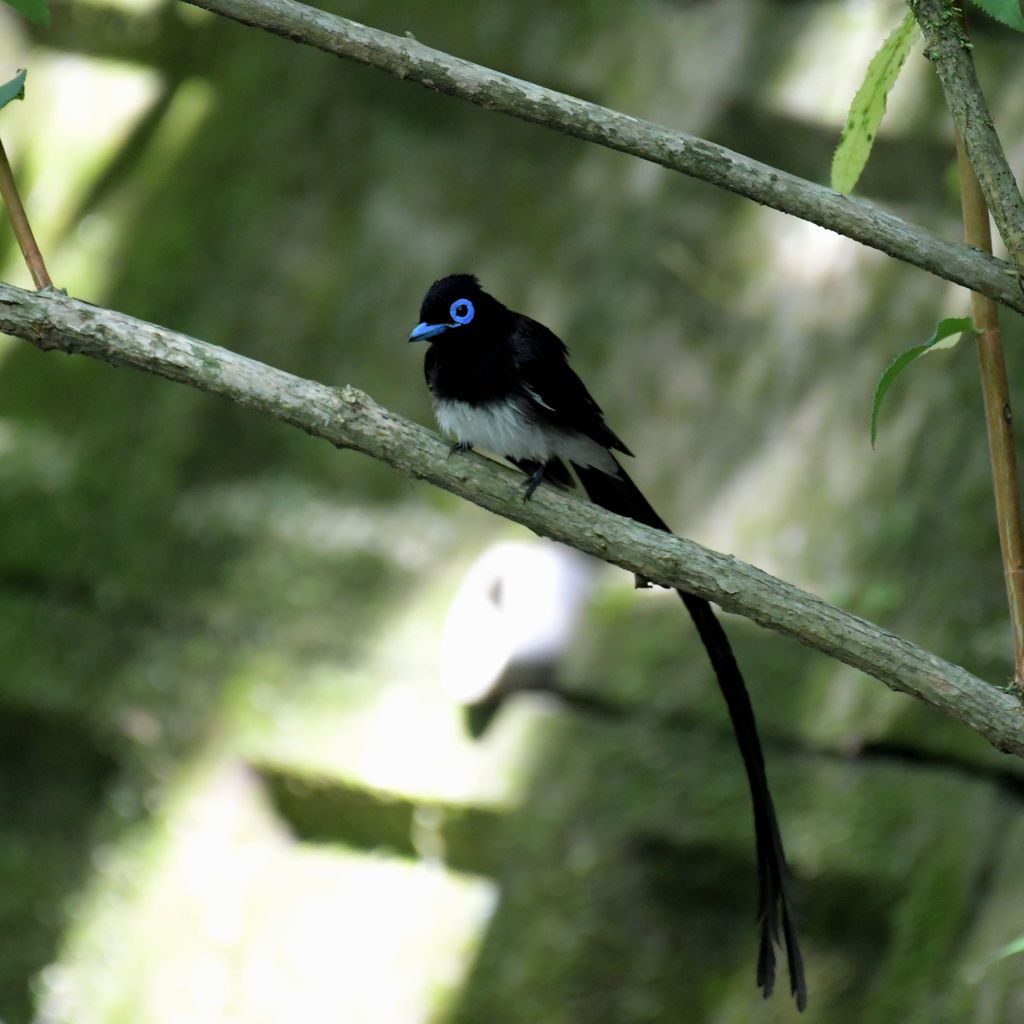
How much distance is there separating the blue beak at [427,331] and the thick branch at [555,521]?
0.66 m

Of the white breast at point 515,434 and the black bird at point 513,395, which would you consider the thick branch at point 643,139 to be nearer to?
the black bird at point 513,395

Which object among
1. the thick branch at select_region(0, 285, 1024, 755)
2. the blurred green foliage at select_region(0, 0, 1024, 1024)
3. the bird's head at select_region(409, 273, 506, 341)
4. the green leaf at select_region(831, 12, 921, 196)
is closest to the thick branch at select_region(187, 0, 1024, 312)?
the green leaf at select_region(831, 12, 921, 196)

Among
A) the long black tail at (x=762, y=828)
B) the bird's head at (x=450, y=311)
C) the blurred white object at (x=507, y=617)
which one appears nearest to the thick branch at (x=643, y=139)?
the long black tail at (x=762, y=828)

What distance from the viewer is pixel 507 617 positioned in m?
3.95

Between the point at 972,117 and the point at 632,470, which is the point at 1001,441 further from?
the point at 632,470

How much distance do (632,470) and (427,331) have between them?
209 cm

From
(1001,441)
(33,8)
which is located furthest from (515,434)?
(33,8)

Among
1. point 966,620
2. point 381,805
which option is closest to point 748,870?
point 966,620

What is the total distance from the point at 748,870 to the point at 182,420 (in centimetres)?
295

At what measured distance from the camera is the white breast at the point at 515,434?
102 inches

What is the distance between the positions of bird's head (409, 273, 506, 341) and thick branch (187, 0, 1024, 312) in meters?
0.89

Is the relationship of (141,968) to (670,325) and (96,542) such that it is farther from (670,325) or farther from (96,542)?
(670,325)

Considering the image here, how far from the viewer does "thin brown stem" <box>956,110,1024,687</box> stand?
1554 millimetres

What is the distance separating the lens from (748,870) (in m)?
3.63
